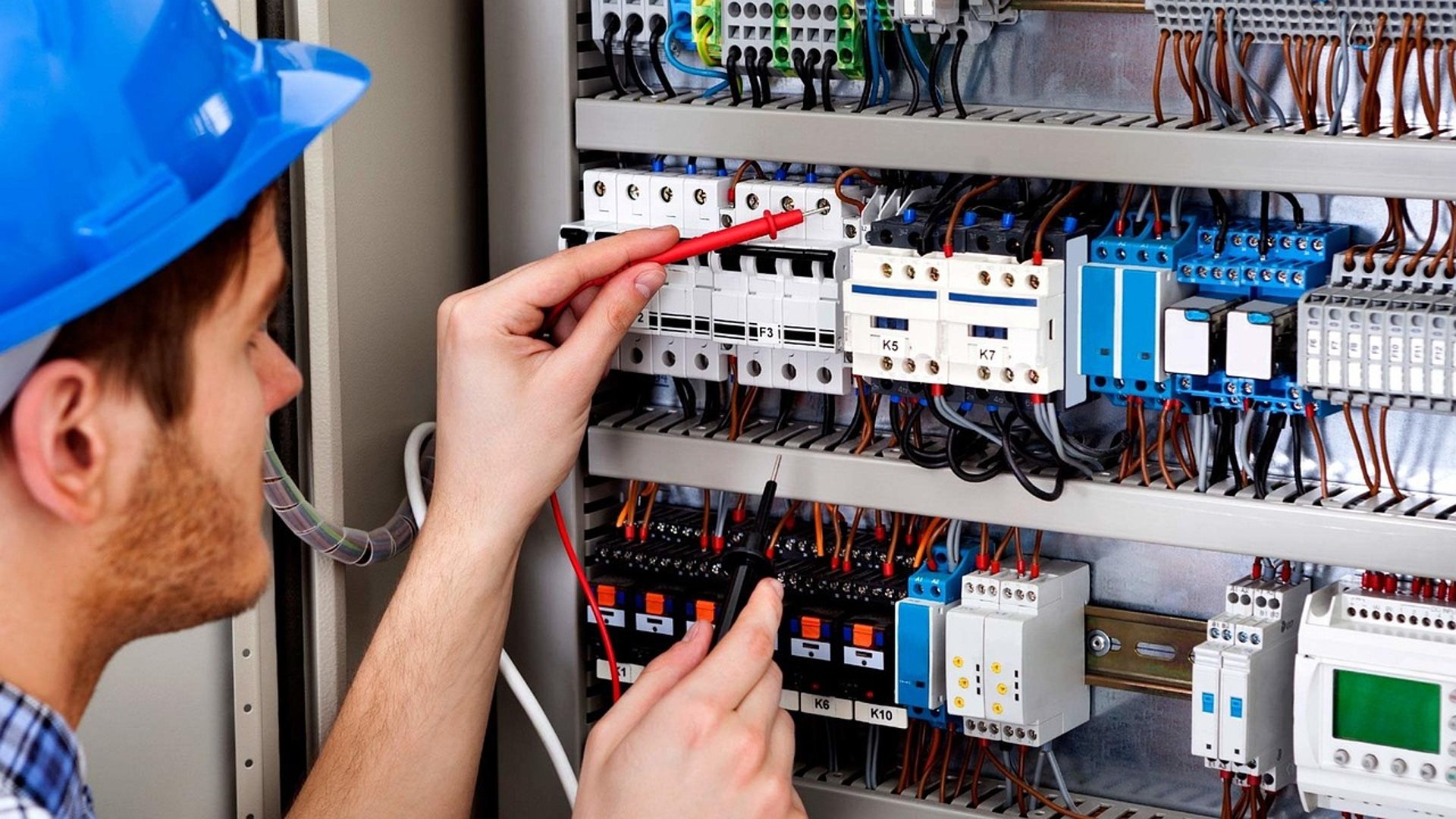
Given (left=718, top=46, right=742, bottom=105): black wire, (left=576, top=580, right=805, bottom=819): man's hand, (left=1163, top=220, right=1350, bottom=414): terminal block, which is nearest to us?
(left=576, top=580, right=805, bottom=819): man's hand

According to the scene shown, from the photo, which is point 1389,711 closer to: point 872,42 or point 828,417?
point 828,417

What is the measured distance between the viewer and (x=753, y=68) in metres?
1.68

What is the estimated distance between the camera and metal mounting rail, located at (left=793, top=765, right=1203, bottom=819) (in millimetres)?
1719

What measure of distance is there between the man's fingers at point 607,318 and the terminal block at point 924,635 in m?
0.40

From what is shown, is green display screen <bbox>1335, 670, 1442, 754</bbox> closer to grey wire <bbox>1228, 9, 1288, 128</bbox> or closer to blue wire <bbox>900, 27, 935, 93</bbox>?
grey wire <bbox>1228, 9, 1288, 128</bbox>

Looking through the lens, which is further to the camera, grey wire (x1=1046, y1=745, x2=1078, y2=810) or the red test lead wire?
grey wire (x1=1046, y1=745, x2=1078, y2=810)

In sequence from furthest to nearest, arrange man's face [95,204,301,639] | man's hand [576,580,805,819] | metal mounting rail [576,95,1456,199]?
metal mounting rail [576,95,1456,199], man's hand [576,580,805,819], man's face [95,204,301,639]

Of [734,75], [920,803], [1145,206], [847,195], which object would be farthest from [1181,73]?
[920,803]

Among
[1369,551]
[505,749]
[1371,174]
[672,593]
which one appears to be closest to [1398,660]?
[1369,551]

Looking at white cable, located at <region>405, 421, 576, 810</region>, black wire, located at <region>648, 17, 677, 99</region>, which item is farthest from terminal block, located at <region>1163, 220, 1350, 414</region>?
white cable, located at <region>405, 421, 576, 810</region>

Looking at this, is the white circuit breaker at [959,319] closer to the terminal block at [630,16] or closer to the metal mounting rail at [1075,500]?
the metal mounting rail at [1075,500]

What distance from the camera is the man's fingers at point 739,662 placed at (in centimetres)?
121

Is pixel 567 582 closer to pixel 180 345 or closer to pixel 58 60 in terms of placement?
pixel 180 345

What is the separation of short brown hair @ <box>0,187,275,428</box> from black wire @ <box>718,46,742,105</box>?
0.80 metres
